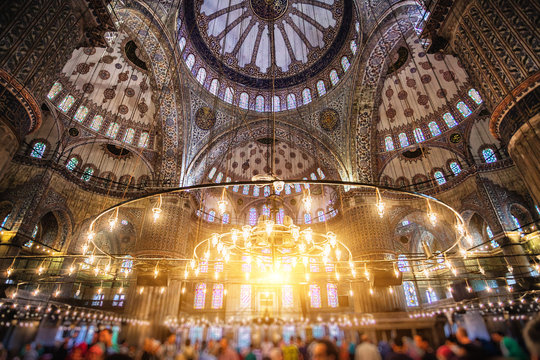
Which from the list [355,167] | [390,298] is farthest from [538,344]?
[355,167]

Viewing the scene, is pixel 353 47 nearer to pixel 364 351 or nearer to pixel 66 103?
pixel 364 351

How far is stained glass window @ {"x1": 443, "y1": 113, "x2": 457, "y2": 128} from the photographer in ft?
40.9

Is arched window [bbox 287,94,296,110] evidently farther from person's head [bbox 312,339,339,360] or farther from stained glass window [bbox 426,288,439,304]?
person's head [bbox 312,339,339,360]

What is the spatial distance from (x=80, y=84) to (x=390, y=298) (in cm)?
1637

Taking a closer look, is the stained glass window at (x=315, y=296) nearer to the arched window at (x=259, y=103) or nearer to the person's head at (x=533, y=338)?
the arched window at (x=259, y=103)

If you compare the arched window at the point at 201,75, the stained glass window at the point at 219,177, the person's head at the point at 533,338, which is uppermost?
the arched window at the point at 201,75

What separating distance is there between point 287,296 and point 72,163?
13.2m

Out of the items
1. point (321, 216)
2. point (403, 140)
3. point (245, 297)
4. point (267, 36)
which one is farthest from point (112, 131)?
point (403, 140)

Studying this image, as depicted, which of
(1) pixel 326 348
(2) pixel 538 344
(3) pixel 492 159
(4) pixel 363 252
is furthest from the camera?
(3) pixel 492 159

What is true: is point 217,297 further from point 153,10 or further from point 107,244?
point 153,10

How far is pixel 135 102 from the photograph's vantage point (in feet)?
42.5

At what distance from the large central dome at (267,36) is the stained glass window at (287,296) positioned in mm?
11863

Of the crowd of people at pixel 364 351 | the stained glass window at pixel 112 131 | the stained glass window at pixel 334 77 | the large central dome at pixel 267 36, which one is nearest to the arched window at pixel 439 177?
the stained glass window at pixel 334 77

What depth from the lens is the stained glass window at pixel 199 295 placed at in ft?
45.6
